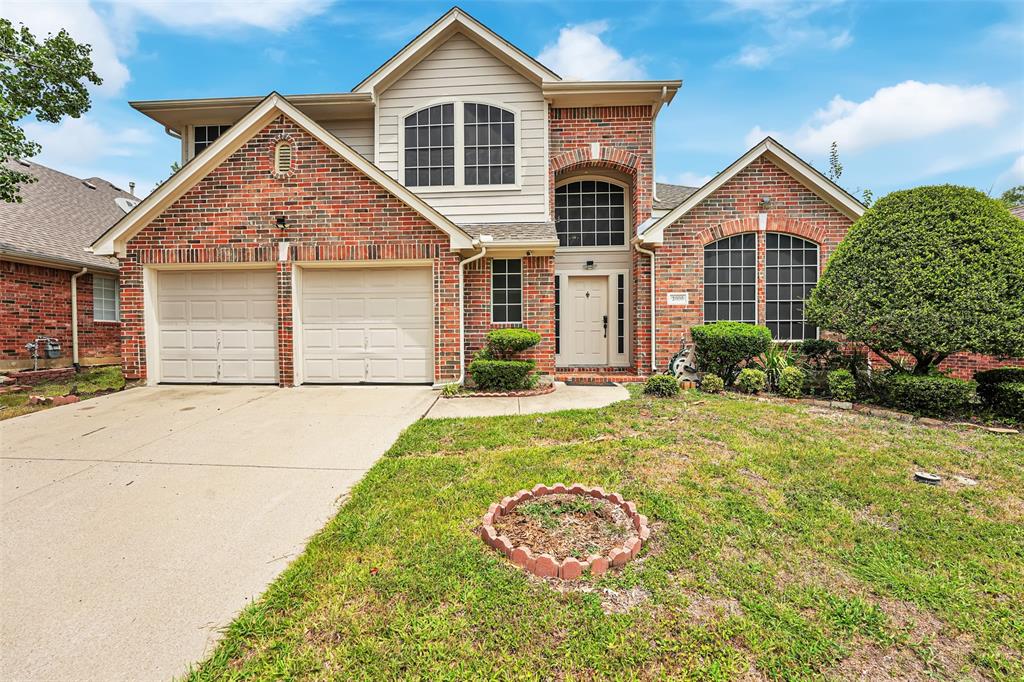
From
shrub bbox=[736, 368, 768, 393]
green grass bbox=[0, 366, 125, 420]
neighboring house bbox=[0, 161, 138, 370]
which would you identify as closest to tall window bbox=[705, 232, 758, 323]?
shrub bbox=[736, 368, 768, 393]

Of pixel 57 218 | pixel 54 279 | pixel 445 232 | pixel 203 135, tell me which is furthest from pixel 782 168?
pixel 57 218

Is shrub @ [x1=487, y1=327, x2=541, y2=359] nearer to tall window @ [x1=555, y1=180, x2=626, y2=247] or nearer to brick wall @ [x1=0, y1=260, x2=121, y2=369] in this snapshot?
tall window @ [x1=555, y1=180, x2=626, y2=247]

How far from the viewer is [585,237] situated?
442 inches

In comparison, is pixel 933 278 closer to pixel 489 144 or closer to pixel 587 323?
pixel 587 323

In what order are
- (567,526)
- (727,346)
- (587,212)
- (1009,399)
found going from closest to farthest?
(567,526) → (1009,399) → (727,346) → (587,212)

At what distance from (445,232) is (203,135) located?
318 inches

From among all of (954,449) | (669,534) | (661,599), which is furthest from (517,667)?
(954,449)

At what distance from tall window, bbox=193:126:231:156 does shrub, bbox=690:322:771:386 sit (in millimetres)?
12832

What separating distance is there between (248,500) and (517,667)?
2975mm

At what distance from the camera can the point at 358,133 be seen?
36.2 feet

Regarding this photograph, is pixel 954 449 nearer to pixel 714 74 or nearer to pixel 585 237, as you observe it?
pixel 585 237

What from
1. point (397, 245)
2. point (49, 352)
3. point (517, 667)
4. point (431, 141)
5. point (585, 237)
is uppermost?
point (431, 141)

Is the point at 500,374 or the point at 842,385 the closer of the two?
the point at 842,385

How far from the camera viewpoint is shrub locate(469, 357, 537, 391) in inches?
325
